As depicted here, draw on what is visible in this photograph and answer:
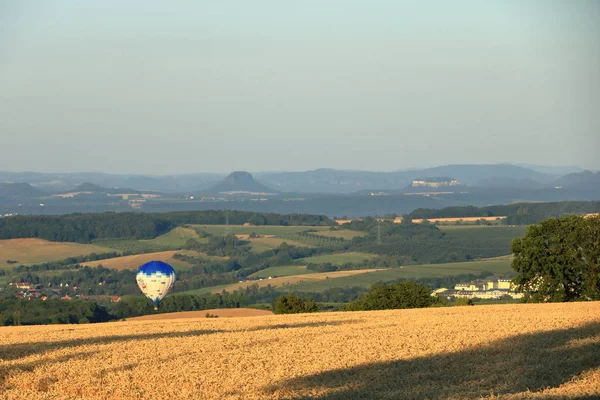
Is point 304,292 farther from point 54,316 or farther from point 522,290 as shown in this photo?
point 522,290

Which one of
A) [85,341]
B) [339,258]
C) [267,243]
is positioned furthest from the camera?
[267,243]

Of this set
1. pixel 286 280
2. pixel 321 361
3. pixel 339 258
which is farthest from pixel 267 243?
pixel 321 361

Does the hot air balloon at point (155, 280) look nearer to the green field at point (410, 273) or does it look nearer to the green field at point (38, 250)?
the green field at point (410, 273)

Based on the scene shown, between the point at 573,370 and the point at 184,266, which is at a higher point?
the point at 573,370

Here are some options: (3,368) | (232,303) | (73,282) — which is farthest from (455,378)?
(73,282)

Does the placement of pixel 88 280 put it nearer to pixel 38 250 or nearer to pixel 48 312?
pixel 38 250

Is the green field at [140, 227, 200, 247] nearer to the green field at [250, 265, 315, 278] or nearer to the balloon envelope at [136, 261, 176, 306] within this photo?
the green field at [250, 265, 315, 278]

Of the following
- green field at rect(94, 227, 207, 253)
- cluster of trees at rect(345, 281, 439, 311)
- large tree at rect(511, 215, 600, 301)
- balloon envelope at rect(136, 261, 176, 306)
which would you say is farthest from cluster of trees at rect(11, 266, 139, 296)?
large tree at rect(511, 215, 600, 301)
